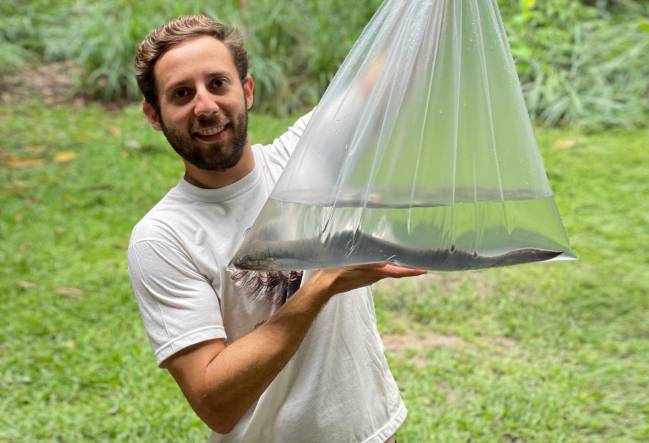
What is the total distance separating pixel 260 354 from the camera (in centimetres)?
175

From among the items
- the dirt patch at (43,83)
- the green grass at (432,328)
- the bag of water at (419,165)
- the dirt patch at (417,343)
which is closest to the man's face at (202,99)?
the bag of water at (419,165)

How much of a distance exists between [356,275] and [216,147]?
1.34ft

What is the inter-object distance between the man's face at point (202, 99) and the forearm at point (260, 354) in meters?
0.34

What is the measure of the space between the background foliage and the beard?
572 cm

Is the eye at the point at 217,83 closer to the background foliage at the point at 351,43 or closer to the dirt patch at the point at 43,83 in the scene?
the background foliage at the point at 351,43

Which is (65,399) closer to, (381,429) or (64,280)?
(64,280)

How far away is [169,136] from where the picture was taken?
1.94m

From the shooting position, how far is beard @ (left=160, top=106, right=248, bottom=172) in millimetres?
1888

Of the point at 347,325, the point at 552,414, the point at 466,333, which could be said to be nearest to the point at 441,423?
the point at 552,414

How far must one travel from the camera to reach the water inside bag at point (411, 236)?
1673 mm

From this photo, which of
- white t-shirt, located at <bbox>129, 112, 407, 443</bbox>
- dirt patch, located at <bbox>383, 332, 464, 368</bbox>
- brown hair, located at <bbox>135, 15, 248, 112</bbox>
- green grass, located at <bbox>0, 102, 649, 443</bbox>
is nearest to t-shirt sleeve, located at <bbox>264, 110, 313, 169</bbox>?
white t-shirt, located at <bbox>129, 112, 407, 443</bbox>

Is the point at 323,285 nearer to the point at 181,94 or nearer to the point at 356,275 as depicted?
the point at 356,275

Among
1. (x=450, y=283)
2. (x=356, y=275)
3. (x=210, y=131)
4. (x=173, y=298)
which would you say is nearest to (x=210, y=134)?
(x=210, y=131)

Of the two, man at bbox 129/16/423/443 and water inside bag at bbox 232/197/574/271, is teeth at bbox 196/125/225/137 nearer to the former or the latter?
man at bbox 129/16/423/443
